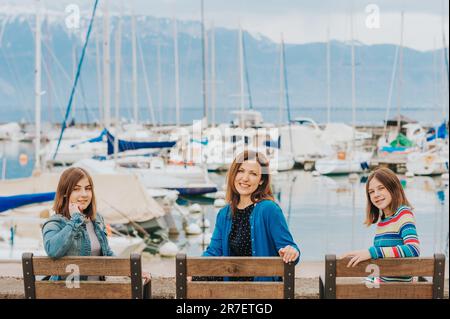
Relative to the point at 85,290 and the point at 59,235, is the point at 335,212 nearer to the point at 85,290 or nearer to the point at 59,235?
the point at 85,290

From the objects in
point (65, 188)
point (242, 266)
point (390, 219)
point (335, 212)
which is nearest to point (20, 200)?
point (65, 188)

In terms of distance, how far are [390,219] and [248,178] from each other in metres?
0.85

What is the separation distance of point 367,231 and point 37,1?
11395mm

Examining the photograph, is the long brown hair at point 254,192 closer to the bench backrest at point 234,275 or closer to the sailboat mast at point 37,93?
the bench backrest at point 234,275

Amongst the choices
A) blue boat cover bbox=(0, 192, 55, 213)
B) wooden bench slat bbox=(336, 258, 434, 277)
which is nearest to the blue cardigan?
Result: wooden bench slat bbox=(336, 258, 434, 277)

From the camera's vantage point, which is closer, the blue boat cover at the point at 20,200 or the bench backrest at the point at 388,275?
the bench backrest at the point at 388,275

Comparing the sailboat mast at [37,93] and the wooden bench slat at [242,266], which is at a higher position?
the sailboat mast at [37,93]

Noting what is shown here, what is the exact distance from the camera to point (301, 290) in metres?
5.67

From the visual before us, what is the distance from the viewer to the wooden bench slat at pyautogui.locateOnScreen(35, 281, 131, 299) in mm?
4145

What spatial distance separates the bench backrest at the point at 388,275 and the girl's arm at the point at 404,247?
0.04m

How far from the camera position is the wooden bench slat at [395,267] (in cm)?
398

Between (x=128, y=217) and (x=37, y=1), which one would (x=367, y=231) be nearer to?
(x=128, y=217)

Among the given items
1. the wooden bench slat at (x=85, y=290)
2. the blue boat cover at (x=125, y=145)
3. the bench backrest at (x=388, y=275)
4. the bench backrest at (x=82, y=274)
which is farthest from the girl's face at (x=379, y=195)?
the blue boat cover at (x=125, y=145)
